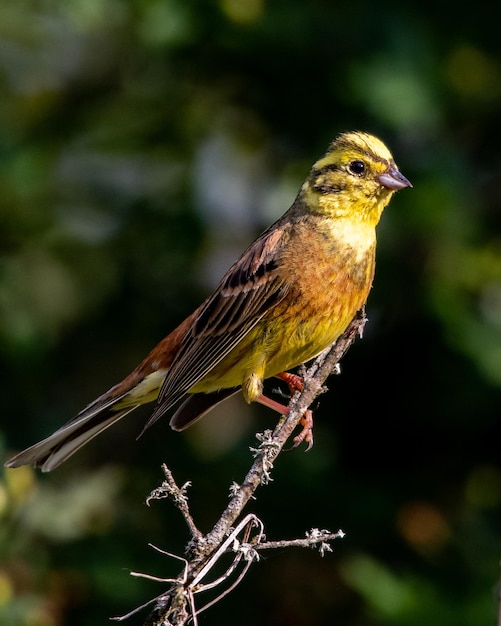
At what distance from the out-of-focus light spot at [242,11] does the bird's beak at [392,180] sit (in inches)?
70.9

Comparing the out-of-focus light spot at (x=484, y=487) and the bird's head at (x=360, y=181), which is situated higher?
the bird's head at (x=360, y=181)

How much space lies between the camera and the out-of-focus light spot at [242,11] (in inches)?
254

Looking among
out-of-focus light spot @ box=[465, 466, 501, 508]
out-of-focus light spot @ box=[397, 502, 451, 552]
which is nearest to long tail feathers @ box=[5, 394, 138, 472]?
out-of-focus light spot @ box=[397, 502, 451, 552]

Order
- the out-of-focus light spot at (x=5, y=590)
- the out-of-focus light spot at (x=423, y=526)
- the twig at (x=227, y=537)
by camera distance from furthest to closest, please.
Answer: the out-of-focus light spot at (x=423, y=526) → the out-of-focus light spot at (x=5, y=590) → the twig at (x=227, y=537)

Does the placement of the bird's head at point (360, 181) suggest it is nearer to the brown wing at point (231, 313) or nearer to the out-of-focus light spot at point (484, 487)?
the brown wing at point (231, 313)

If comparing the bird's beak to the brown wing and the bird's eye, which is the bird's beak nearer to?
the bird's eye

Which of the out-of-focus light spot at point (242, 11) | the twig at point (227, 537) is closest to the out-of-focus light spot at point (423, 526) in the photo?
the twig at point (227, 537)

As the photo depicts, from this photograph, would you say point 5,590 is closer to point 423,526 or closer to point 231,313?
point 231,313

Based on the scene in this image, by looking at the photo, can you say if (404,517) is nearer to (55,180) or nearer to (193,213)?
(193,213)

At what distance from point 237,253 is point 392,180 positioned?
7.11 feet

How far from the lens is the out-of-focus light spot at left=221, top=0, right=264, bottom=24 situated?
21.1ft

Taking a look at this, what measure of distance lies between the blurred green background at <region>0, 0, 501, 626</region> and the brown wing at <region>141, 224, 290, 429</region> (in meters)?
1.03

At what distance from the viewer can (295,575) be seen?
6.39 metres

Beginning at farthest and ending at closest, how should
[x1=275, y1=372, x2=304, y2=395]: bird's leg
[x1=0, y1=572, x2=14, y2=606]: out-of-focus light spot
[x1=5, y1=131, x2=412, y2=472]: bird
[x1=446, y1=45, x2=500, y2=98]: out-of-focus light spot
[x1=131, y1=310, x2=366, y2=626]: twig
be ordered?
1. [x1=446, y1=45, x2=500, y2=98]: out-of-focus light spot
2. [x1=275, y1=372, x2=304, y2=395]: bird's leg
3. [x1=5, y1=131, x2=412, y2=472]: bird
4. [x1=0, y1=572, x2=14, y2=606]: out-of-focus light spot
5. [x1=131, y1=310, x2=366, y2=626]: twig
